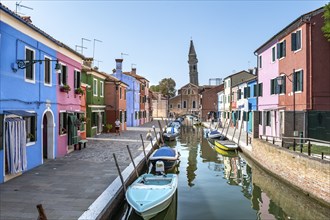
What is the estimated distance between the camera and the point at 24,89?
41.6 feet

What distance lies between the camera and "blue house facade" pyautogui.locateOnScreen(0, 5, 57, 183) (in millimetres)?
11070

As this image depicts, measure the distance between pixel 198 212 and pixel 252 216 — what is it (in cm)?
186

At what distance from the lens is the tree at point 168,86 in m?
107

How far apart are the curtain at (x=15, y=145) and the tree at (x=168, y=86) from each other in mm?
94352

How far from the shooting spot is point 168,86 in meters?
110

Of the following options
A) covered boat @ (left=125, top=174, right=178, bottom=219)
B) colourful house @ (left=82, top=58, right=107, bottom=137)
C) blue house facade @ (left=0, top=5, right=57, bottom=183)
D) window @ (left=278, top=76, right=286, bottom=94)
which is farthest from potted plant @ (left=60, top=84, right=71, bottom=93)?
window @ (left=278, top=76, right=286, bottom=94)

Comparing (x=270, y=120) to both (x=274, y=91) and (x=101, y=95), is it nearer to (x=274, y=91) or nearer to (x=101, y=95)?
(x=274, y=91)

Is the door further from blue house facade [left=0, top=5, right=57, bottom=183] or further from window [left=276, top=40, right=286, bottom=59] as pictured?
window [left=276, top=40, right=286, bottom=59]

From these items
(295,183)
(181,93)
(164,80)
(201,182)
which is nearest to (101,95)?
(201,182)

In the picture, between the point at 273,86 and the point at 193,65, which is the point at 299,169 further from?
the point at 193,65

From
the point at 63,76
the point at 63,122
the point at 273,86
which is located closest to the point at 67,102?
the point at 63,122

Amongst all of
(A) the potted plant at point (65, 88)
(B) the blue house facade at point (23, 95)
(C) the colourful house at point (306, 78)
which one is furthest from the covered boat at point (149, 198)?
(C) the colourful house at point (306, 78)

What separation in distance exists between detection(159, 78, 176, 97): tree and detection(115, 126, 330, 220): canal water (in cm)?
8707

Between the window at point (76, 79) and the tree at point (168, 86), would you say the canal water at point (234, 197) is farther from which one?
the tree at point (168, 86)
